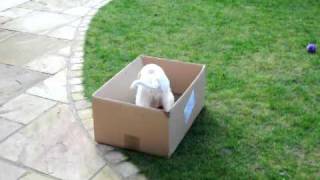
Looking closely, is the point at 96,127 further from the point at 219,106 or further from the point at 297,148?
the point at 297,148

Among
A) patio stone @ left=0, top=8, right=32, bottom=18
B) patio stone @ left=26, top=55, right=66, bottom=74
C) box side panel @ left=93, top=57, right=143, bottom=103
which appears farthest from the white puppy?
patio stone @ left=0, top=8, right=32, bottom=18

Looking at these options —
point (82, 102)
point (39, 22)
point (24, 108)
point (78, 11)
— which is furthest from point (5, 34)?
point (82, 102)

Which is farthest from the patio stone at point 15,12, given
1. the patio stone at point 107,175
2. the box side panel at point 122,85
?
the patio stone at point 107,175

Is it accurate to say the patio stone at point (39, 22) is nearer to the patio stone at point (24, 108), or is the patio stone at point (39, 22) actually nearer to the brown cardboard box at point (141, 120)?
the patio stone at point (24, 108)

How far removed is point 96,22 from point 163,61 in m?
1.77

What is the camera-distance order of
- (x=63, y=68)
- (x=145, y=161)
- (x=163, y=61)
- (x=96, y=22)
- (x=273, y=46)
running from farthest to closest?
(x=96, y=22) → (x=273, y=46) → (x=63, y=68) → (x=163, y=61) → (x=145, y=161)

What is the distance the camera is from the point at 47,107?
290 cm

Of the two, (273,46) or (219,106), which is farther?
(273,46)

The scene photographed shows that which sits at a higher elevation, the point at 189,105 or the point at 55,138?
the point at 189,105

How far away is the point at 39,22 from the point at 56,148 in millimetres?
2294

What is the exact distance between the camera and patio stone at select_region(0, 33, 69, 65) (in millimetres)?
3648

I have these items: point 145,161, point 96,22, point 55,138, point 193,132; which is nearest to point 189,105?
point 193,132

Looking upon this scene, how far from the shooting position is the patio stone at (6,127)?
2.64 metres

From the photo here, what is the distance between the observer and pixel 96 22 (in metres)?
4.38
